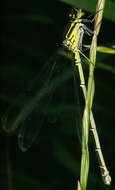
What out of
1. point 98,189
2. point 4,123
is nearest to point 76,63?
point 4,123

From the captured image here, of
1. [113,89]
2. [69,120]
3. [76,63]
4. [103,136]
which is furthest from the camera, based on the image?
[69,120]

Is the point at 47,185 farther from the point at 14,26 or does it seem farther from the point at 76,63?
the point at 14,26

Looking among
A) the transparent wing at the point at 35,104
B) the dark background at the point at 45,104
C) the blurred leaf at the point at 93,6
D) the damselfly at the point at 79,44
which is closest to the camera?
the blurred leaf at the point at 93,6

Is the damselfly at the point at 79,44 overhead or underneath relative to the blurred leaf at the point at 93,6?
underneath

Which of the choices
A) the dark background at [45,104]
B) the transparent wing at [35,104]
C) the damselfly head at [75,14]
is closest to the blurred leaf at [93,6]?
the damselfly head at [75,14]

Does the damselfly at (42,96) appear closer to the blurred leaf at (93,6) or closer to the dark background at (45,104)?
the dark background at (45,104)

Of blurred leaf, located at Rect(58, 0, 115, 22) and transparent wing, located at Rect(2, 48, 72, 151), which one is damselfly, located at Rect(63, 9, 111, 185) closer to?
blurred leaf, located at Rect(58, 0, 115, 22)

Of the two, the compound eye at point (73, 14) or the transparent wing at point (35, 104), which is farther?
the transparent wing at point (35, 104)

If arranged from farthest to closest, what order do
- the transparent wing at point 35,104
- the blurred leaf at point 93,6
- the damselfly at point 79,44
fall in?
1. the transparent wing at point 35,104
2. the damselfly at point 79,44
3. the blurred leaf at point 93,6
